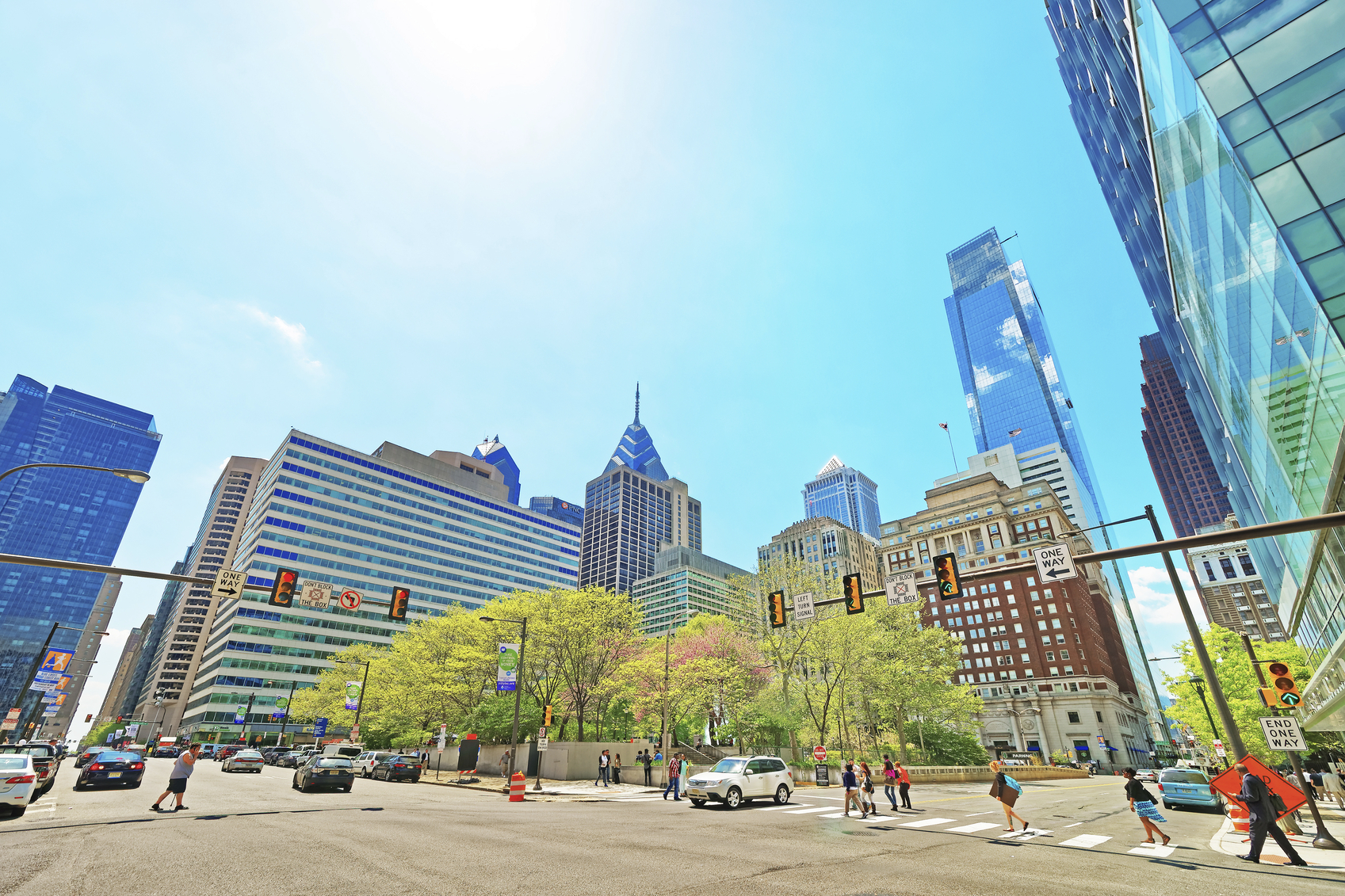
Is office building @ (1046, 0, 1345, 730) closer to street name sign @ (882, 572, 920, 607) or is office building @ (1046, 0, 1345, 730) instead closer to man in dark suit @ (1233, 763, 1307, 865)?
man in dark suit @ (1233, 763, 1307, 865)

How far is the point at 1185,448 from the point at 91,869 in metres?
260

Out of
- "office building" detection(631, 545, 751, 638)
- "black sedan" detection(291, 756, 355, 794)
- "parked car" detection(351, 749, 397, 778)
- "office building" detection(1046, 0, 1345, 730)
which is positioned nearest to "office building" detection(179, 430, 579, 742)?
"office building" detection(631, 545, 751, 638)

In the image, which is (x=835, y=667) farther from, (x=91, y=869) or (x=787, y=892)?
(x=91, y=869)

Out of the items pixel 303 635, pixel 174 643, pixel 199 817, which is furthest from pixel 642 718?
pixel 174 643

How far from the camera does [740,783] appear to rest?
74.2 ft

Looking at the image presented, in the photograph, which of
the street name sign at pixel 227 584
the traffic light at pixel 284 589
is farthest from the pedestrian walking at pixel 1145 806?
the street name sign at pixel 227 584

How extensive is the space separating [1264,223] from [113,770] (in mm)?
48607

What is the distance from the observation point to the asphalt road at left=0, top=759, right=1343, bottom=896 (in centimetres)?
888

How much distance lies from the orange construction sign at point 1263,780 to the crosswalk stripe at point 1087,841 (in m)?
3.26

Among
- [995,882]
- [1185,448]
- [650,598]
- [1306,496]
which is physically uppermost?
[1185,448]

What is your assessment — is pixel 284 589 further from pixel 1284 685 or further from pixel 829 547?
pixel 829 547

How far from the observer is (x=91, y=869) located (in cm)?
924

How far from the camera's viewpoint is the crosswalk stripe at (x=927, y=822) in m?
18.5

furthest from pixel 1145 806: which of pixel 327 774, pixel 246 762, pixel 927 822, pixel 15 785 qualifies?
pixel 246 762
